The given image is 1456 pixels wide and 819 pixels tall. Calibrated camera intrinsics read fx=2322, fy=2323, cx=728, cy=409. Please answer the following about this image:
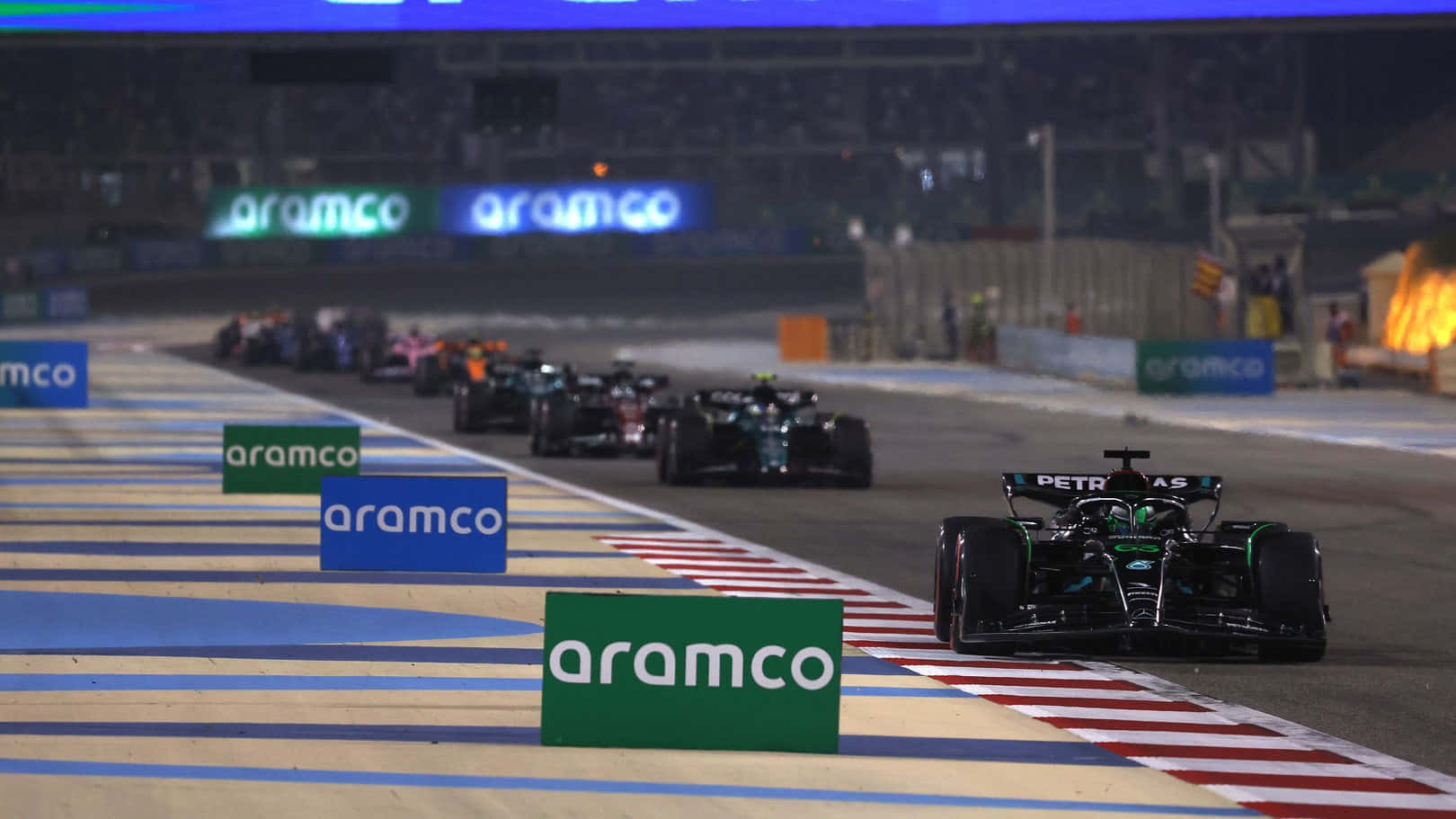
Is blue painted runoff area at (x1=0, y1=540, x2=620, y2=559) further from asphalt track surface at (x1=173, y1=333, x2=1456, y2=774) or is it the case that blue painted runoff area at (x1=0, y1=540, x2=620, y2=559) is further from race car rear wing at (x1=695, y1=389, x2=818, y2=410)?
race car rear wing at (x1=695, y1=389, x2=818, y2=410)

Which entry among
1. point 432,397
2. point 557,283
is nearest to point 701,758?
point 432,397

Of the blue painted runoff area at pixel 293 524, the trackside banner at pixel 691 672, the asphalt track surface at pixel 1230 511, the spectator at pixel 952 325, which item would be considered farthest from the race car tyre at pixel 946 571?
the spectator at pixel 952 325

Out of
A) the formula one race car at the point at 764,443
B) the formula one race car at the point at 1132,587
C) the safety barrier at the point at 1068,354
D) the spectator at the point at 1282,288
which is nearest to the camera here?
the formula one race car at the point at 1132,587

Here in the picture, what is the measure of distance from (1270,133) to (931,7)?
5998 cm

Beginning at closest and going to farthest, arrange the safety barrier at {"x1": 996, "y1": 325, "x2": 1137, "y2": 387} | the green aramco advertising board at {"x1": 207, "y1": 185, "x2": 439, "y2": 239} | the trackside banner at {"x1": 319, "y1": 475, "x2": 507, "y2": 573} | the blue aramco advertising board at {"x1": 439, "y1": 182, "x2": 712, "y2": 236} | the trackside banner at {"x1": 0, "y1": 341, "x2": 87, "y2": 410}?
the trackside banner at {"x1": 319, "y1": 475, "x2": 507, "y2": 573}
the trackside banner at {"x1": 0, "y1": 341, "x2": 87, "y2": 410}
the safety barrier at {"x1": 996, "y1": 325, "x2": 1137, "y2": 387}
the green aramco advertising board at {"x1": 207, "y1": 185, "x2": 439, "y2": 239}
the blue aramco advertising board at {"x1": 439, "y1": 182, "x2": 712, "y2": 236}

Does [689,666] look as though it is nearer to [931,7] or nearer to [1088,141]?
[931,7]

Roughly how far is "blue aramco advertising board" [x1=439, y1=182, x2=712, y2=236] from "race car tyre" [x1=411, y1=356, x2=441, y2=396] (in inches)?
1514

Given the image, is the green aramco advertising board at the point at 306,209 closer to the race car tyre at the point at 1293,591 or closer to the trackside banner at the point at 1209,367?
the trackside banner at the point at 1209,367

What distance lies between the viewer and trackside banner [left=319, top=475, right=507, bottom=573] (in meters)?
16.3

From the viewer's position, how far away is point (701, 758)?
9453mm

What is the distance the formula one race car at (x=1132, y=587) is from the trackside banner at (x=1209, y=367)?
30084 millimetres

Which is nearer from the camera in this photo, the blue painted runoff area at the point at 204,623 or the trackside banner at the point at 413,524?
the blue painted runoff area at the point at 204,623

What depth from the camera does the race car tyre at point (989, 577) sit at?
12195 mm

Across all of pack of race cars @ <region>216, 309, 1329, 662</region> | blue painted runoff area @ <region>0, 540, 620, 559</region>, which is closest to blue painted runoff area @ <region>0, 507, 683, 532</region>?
blue painted runoff area @ <region>0, 540, 620, 559</region>
